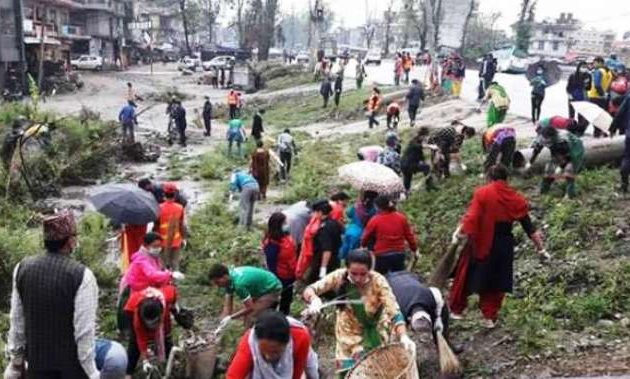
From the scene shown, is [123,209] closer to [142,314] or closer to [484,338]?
[142,314]

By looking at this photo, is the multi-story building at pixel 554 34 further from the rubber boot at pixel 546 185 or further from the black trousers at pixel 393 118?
the rubber boot at pixel 546 185

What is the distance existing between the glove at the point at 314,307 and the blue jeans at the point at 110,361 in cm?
137

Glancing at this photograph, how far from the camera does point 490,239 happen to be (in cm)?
652

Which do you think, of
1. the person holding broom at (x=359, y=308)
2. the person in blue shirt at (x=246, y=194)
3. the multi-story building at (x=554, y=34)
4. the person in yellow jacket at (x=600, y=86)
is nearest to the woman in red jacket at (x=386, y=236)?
the person holding broom at (x=359, y=308)

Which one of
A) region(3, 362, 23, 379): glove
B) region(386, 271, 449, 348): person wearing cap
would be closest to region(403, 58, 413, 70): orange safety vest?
region(386, 271, 449, 348): person wearing cap

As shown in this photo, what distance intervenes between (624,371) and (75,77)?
4228cm

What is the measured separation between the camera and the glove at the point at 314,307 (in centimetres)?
474

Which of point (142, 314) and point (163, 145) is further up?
point (142, 314)

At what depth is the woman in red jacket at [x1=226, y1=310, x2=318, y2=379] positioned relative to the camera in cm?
370

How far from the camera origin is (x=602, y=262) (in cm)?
797

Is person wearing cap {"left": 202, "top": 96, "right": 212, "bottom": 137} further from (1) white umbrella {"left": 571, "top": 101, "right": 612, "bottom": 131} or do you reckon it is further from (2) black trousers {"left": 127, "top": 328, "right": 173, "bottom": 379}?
(2) black trousers {"left": 127, "top": 328, "right": 173, "bottom": 379}

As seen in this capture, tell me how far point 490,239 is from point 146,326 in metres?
3.15

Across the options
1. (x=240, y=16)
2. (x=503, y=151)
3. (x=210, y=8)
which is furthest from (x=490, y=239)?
(x=210, y=8)

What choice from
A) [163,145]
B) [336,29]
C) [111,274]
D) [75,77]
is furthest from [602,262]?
[336,29]
